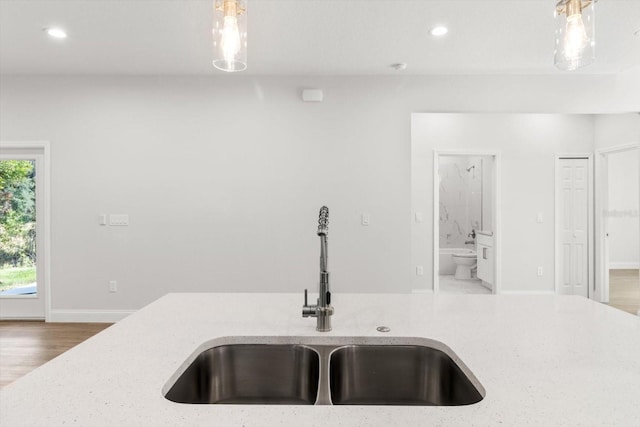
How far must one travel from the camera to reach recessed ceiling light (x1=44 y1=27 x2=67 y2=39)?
293 centimetres

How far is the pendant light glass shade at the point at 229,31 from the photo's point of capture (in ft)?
4.11

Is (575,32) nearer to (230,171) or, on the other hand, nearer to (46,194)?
(230,171)

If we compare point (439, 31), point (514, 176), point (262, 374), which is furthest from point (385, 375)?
point (514, 176)

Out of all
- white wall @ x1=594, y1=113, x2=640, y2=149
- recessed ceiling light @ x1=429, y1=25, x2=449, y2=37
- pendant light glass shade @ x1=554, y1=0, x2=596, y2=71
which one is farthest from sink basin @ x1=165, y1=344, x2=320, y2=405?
white wall @ x1=594, y1=113, x2=640, y2=149

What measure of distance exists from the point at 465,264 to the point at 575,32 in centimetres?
542

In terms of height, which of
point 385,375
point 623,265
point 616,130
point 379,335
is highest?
point 616,130

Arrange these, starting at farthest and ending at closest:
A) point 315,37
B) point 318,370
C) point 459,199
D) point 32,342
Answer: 1. point 459,199
2. point 32,342
3. point 315,37
4. point 318,370

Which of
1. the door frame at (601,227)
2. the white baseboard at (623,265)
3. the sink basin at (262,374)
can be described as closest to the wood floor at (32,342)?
the sink basin at (262,374)

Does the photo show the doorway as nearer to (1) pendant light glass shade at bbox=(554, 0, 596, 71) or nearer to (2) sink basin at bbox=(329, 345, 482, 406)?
(1) pendant light glass shade at bbox=(554, 0, 596, 71)

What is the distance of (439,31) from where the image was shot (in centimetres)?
290

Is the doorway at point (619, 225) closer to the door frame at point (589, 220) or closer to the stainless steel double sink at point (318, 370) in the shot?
the door frame at point (589, 220)

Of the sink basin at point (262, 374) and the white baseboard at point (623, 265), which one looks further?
the white baseboard at point (623, 265)

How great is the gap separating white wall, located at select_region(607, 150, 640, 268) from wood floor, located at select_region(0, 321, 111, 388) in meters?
7.13

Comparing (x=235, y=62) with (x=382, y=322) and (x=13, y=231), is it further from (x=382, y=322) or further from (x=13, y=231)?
(x=13, y=231)
